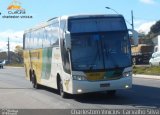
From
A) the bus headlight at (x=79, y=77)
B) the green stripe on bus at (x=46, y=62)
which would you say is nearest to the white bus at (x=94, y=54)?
the bus headlight at (x=79, y=77)

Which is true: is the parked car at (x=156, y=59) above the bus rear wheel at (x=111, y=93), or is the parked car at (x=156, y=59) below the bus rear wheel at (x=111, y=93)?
below

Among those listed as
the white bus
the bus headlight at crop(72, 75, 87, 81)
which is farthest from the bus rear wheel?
the bus headlight at crop(72, 75, 87, 81)

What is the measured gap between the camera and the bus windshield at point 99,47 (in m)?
16.9

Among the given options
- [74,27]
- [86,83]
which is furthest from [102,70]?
[74,27]

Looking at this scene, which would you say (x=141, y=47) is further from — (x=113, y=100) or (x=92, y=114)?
(x=92, y=114)

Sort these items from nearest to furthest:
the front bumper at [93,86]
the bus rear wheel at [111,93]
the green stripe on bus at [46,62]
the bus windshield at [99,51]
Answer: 1. the front bumper at [93,86]
2. the bus windshield at [99,51]
3. the bus rear wheel at [111,93]
4. the green stripe on bus at [46,62]

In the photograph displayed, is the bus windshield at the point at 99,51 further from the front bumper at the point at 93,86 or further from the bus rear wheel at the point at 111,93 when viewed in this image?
the bus rear wheel at the point at 111,93

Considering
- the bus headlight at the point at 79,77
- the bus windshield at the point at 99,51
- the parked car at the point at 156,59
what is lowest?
the parked car at the point at 156,59

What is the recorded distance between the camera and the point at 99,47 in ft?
56.1

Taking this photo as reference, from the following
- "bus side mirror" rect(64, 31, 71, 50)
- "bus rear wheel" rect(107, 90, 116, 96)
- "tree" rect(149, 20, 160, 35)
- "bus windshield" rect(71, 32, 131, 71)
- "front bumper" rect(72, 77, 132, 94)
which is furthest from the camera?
"tree" rect(149, 20, 160, 35)

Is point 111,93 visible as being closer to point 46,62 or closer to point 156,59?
point 46,62

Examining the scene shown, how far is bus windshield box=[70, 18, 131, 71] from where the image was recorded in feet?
55.5

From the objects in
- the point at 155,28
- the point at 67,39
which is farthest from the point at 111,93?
the point at 155,28

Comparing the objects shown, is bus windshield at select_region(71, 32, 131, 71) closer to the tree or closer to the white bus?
the white bus
